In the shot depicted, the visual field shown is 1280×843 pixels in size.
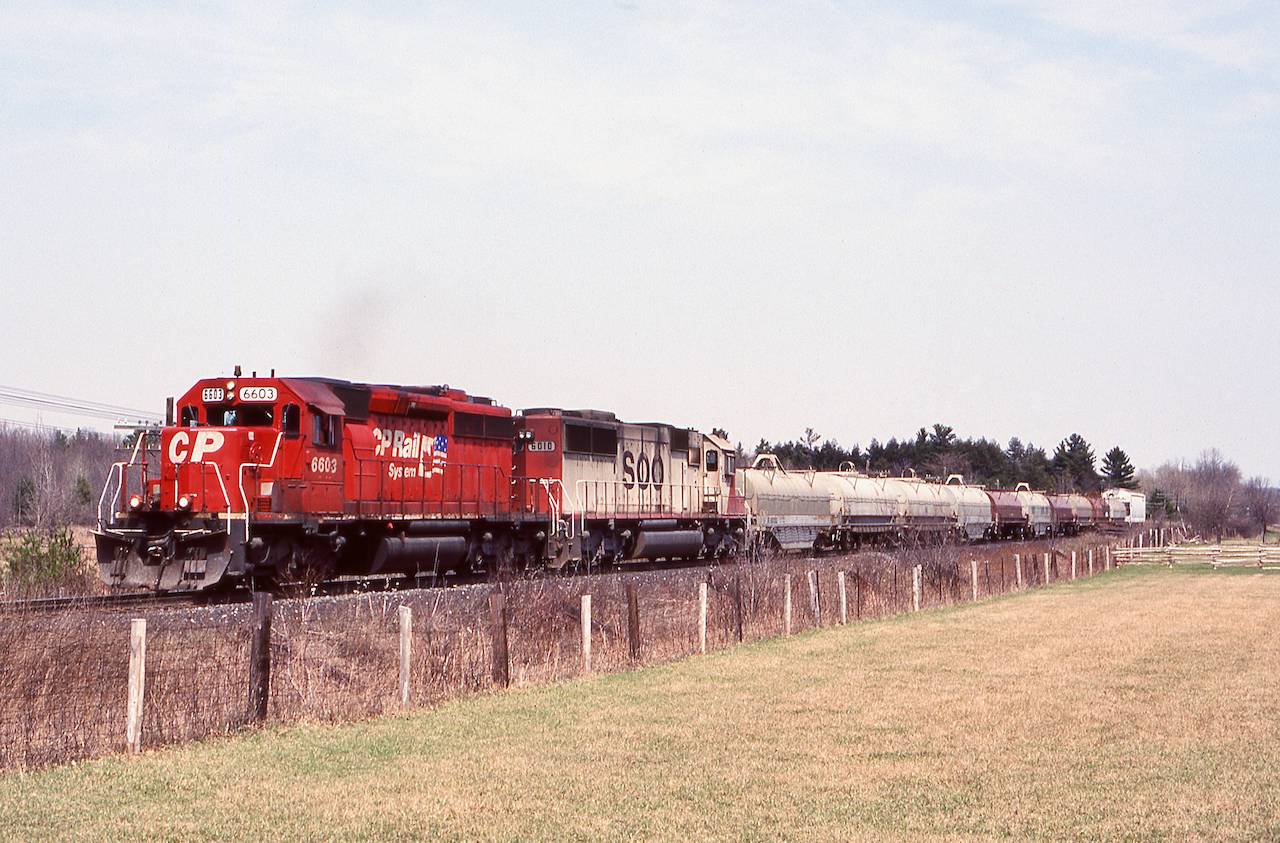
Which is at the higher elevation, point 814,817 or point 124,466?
point 124,466

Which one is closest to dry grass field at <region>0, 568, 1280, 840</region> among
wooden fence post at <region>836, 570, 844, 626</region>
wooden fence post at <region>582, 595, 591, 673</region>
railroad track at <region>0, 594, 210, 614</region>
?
wooden fence post at <region>582, 595, 591, 673</region>

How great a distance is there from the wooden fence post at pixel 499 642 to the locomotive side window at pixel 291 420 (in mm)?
→ 9420

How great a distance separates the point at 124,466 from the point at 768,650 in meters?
11.8

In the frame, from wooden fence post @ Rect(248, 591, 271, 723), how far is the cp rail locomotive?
31.2 feet

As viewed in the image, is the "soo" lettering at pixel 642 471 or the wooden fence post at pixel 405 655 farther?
the "soo" lettering at pixel 642 471

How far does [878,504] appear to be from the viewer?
176ft

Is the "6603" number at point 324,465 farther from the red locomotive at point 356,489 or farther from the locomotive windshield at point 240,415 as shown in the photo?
the locomotive windshield at point 240,415

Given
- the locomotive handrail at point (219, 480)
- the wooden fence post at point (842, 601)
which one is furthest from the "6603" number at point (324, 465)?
the wooden fence post at point (842, 601)

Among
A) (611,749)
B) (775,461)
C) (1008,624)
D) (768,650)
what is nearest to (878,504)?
(775,461)

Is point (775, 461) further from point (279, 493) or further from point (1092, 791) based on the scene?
point (1092, 791)

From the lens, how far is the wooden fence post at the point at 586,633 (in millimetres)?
18281

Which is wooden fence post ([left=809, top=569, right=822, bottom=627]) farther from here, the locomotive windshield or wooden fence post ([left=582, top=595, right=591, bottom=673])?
the locomotive windshield

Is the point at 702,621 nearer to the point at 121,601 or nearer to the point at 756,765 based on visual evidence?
the point at 756,765

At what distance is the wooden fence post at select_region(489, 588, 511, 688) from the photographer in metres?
16.9
